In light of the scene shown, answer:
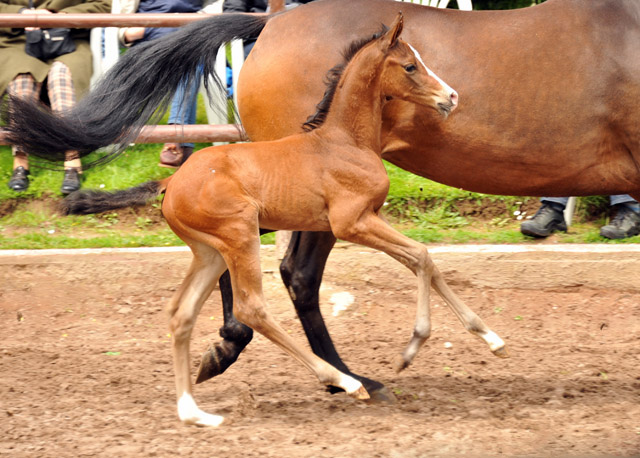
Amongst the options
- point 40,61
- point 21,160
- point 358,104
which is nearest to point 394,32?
point 358,104

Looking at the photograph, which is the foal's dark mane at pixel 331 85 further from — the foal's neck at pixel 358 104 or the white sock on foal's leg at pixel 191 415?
the white sock on foal's leg at pixel 191 415

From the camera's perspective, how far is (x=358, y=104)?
3406mm

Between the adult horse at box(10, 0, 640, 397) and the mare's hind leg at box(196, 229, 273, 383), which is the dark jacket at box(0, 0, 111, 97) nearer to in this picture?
the adult horse at box(10, 0, 640, 397)

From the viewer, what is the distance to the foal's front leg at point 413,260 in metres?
3.31

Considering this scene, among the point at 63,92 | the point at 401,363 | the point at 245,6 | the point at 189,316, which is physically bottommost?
the point at 401,363

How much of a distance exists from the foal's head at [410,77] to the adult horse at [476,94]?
29 centimetres

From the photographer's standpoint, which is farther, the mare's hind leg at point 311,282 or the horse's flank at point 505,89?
the mare's hind leg at point 311,282

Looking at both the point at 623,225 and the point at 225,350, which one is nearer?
the point at 225,350

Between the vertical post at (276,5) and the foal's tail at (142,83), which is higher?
the vertical post at (276,5)

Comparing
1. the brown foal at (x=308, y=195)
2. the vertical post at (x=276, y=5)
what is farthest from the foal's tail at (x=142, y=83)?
the vertical post at (x=276, y=5)

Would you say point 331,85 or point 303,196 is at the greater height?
point 331,85

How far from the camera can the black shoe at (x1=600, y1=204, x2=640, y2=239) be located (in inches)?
215

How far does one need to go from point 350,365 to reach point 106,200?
1.64m

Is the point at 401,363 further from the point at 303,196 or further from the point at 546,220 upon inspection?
the point at 546,220
